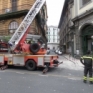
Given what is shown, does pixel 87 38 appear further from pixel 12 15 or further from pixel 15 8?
pixel 15 8

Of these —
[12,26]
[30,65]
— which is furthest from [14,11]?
[30,65]

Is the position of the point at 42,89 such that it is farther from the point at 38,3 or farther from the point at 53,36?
the point at 53,36

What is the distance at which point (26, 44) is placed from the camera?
15039 mm

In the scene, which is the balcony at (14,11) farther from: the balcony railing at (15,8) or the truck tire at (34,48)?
the truck tire at (34,48)

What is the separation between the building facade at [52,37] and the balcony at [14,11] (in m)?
95.0

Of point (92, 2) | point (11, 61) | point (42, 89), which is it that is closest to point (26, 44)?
point (11, 61)

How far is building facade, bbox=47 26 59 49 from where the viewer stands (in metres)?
127

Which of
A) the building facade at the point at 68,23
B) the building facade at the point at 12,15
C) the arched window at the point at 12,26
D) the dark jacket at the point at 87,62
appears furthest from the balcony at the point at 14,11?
the dark jacket at the point at 87,62

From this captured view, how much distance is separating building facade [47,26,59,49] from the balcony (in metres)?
95.0

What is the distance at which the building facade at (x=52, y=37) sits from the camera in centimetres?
12706

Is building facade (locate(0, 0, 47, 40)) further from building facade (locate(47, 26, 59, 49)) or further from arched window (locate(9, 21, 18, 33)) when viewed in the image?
building facade (locate(47, 26, 59, 49))

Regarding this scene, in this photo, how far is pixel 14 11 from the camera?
95.9ft

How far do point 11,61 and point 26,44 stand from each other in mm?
1855

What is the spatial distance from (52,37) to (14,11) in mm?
104211
